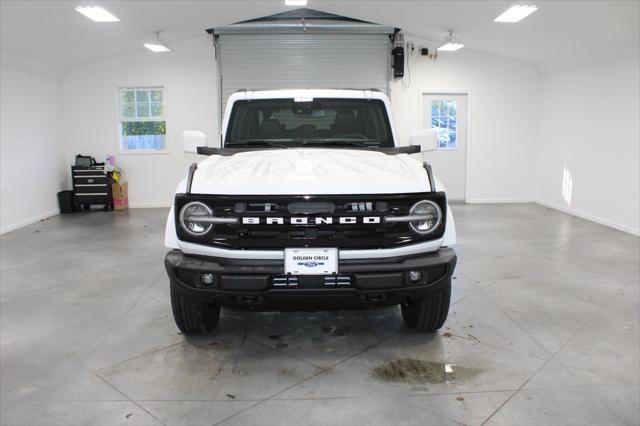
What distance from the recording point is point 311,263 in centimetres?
269

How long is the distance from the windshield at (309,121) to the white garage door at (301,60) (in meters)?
6.75

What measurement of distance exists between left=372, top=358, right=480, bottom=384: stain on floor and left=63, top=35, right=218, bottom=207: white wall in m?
8.31

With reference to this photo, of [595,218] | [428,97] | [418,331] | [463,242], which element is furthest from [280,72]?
[418,331]

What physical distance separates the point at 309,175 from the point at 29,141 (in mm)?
7997

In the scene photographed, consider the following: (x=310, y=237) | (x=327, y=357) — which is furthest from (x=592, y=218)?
(x=310, y=237)

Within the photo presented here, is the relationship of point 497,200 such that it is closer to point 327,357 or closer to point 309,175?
point 327,357

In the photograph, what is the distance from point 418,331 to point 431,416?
1098 millimetres

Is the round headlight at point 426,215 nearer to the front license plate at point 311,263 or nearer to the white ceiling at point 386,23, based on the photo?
the front license plate at point 311,263

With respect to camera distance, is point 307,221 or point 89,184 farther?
point 89,184

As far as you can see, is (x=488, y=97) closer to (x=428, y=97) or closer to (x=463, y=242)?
(x=428, y=97)

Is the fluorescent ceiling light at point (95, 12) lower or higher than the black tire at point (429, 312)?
higher

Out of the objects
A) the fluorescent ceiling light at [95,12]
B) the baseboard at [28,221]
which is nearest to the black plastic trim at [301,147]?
the fluorescent ceiling light at [95,12]

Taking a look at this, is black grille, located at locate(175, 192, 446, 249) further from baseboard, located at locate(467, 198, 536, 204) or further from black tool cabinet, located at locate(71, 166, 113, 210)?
baseboard, located at locate(467, 198, 536, 204)

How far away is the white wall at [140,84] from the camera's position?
10.4 m
